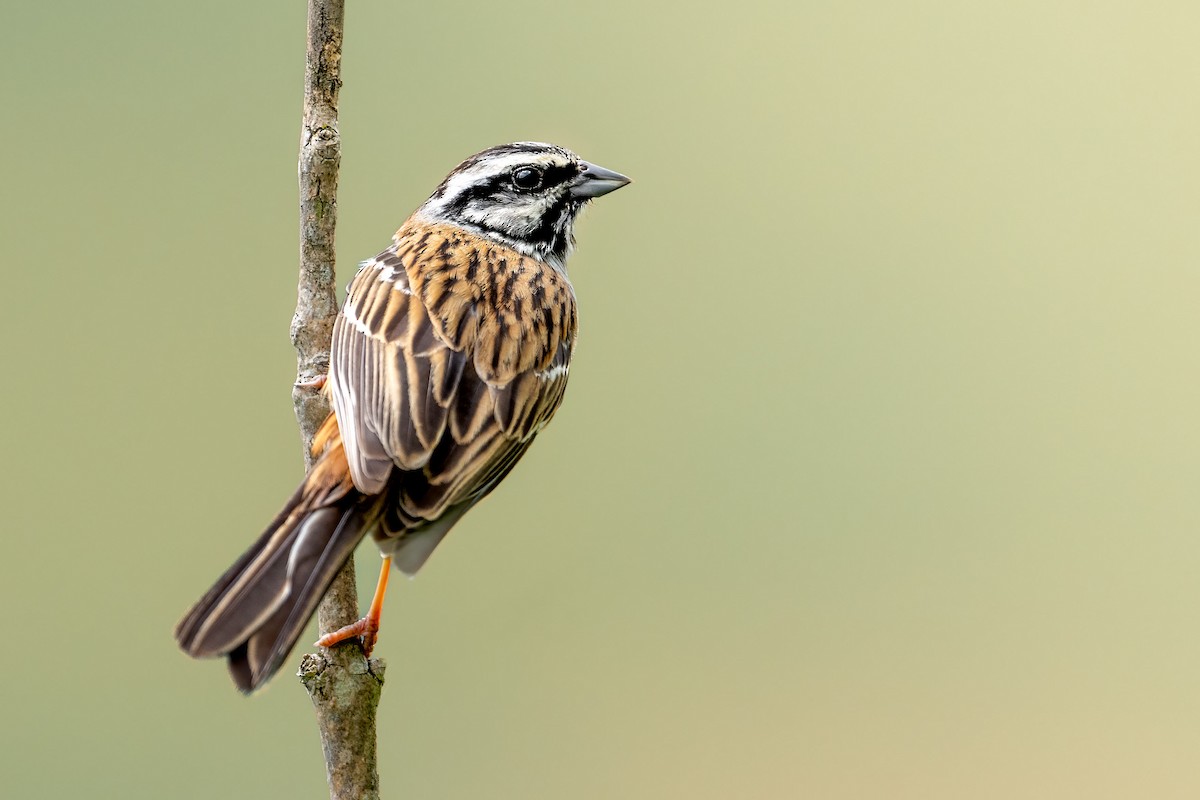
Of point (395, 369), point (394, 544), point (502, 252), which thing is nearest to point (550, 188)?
point (502, 252)

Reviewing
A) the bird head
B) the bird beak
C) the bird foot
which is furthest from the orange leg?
the bird beak

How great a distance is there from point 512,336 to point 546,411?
0.24m

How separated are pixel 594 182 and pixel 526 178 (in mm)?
222

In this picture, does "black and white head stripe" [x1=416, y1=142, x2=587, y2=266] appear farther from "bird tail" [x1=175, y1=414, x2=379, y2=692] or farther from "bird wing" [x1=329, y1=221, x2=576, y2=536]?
"bird tail" [x1=175, y1=414, x2=379, y2=692]

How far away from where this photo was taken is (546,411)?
11.9 ft

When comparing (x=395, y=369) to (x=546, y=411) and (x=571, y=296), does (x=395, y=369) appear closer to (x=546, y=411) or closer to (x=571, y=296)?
(x=546, y=411)

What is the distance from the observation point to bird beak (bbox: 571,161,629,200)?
12.9 feet

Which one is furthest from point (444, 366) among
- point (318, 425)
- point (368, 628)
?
point (368, 628)

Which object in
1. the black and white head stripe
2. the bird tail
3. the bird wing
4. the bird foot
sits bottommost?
the bird foot

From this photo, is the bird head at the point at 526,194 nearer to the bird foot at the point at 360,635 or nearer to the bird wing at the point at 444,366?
the bird wing at the point at 444,366

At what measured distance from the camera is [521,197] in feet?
13.3

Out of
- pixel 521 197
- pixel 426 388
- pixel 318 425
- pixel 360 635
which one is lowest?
pixel 360 635

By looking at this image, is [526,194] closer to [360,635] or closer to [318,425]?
[318,425]

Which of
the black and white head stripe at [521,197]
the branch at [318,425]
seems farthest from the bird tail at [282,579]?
the black and white head stripe at [521,197]
